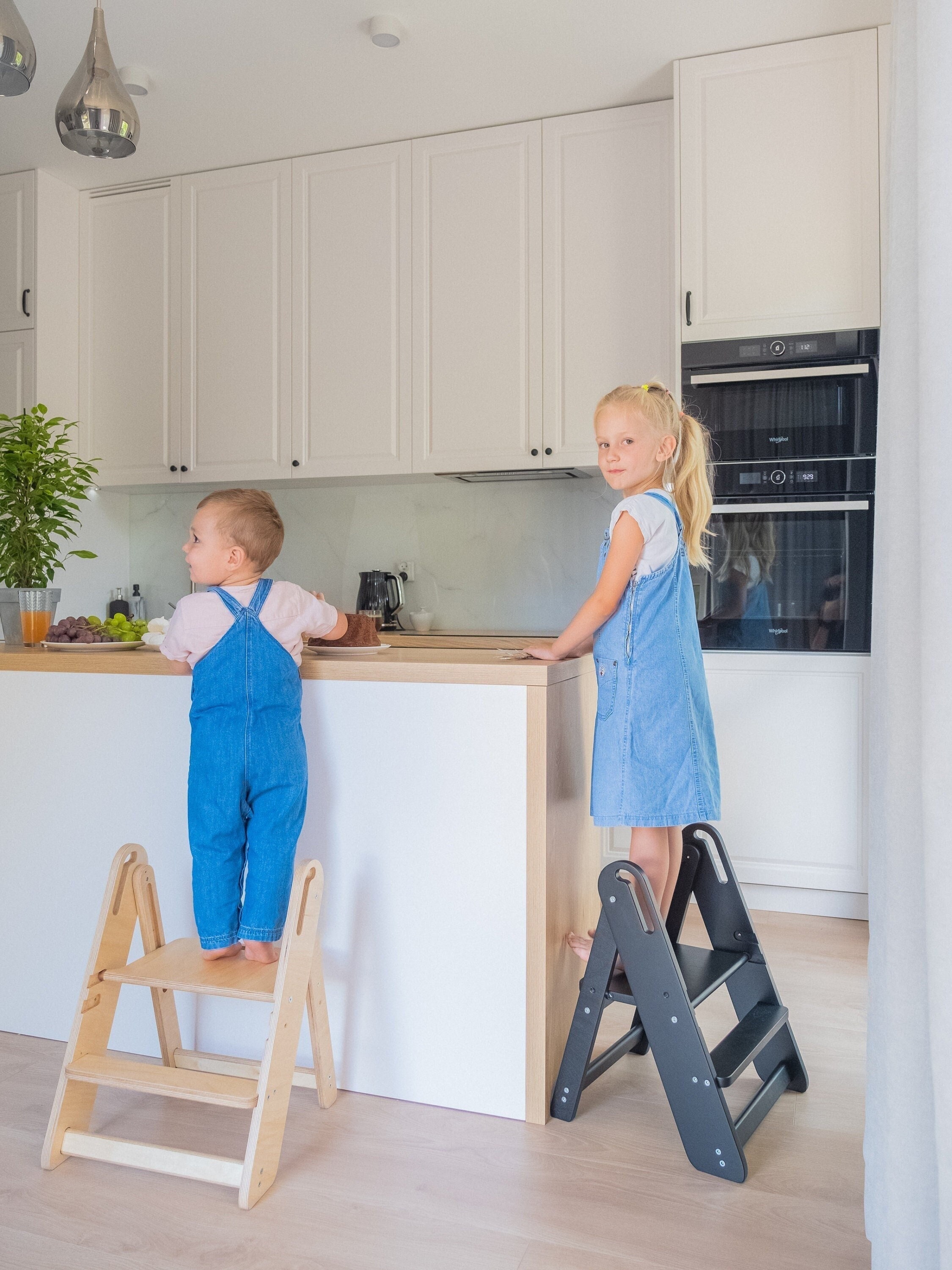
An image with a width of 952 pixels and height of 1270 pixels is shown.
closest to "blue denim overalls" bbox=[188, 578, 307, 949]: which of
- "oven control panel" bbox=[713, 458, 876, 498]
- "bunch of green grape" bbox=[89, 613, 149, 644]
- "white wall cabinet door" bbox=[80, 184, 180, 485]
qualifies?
"bunch of green grape" bbox=[89, 613, 149, 644]

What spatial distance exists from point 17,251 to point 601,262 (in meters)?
A: 2.15

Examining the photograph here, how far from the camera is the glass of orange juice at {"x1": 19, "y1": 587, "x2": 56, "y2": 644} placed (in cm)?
203

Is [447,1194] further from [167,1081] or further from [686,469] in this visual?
[686,469]

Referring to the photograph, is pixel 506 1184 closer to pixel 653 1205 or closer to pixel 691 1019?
pixel 653 1205

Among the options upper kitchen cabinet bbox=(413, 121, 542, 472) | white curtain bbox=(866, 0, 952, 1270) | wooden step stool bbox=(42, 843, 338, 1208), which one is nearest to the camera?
white curtain bbox=(866, 0, 952, 1270)

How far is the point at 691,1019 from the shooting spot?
140 cm

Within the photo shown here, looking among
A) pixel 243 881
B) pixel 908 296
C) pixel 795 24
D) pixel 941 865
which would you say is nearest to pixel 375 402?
pixel 795 24

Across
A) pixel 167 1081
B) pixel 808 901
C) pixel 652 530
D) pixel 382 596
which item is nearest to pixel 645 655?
pixel 652 530

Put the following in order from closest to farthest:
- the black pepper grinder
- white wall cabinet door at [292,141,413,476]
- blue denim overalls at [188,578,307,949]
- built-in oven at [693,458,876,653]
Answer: blue denim overalls at [188,578,307,949]
built-in oven at [693,458,876,653]
white wall cabinet door at [292,141,413,476]
the black pepper grinder

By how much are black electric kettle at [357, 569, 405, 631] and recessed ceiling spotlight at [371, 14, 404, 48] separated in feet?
5.59

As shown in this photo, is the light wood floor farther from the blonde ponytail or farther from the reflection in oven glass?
the reflection in oven glass

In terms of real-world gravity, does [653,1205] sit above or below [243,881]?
below

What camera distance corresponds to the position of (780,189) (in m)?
2.67

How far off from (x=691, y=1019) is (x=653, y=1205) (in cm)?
25
